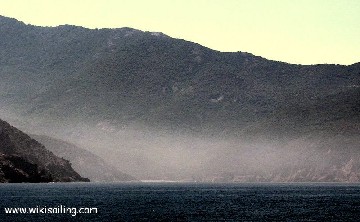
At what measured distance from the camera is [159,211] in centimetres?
15838

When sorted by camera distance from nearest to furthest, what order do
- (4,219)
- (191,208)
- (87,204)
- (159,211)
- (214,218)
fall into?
1. (4,219)
2. (214,218)
3. (159,211)
4. (191,208)
5. (87,204)

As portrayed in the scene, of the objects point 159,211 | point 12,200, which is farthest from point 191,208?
point 12,200

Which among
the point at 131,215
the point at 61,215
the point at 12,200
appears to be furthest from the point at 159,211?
the point at 12,200

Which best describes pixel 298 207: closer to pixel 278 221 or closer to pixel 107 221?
pixel 278 221

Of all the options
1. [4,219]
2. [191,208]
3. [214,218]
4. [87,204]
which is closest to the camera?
[4,219]

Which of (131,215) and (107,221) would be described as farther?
→ (131,215)

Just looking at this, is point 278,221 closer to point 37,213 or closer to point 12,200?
point 37,213

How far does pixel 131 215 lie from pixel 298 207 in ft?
166

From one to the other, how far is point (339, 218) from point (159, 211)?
41.7 m

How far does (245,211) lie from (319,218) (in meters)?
24.2

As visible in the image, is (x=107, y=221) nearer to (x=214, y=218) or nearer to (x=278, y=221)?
(x=214, y=218)

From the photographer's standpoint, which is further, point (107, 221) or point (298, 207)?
point (298, 207)

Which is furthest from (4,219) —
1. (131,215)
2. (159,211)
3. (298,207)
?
(298,207)

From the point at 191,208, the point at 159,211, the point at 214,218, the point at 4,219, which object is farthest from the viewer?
the point at 191,208
